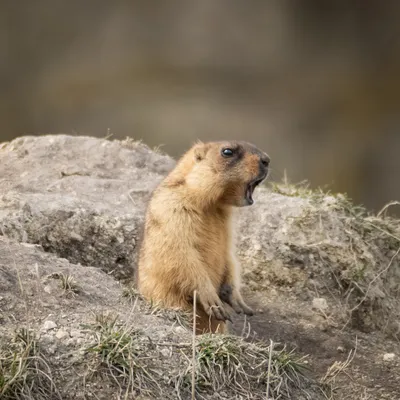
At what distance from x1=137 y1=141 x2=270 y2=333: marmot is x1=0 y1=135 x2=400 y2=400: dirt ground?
20 centimetres

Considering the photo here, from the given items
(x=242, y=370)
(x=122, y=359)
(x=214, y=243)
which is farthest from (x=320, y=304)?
(x=122, y=359)

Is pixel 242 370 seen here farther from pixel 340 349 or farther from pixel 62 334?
pixel 340 349

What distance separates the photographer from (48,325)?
3.45m

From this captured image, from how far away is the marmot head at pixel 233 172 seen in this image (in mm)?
4461

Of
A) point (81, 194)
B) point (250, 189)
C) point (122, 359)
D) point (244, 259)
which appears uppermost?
point (250, 189)

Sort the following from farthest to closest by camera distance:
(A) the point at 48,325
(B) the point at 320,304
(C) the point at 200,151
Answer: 1. (B) the point at 320,304
2. (C) the point at 200,151
3. (A) the point at 48,325

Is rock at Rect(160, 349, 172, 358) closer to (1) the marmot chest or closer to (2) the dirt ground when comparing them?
(2) the dirt ground

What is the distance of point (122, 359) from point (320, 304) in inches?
75.1

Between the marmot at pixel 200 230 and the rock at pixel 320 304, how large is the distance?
22.5 inches

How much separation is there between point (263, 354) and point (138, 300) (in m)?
0.60

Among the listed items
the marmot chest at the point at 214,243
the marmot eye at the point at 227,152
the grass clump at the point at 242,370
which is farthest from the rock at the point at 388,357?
the marmot eye at the point at 227,152

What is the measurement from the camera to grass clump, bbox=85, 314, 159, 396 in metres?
3.30

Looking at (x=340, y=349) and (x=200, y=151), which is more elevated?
(x=200, y=151)

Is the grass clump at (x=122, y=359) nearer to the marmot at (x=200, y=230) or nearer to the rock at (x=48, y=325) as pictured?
the rock at (x=48, y=325)
